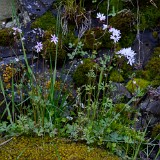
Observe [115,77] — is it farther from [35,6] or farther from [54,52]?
[35,6]

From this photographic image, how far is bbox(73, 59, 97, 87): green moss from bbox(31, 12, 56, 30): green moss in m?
0.71

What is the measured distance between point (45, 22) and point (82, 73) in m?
0.90

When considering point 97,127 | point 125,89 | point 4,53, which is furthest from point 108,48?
point 97,127

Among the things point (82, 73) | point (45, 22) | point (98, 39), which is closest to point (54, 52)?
point (82, 73)

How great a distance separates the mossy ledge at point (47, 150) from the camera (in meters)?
3.01

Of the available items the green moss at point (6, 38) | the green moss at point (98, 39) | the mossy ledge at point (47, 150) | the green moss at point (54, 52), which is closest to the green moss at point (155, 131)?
the mossy ledge at point (47, 150)

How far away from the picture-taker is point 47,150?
3059mm

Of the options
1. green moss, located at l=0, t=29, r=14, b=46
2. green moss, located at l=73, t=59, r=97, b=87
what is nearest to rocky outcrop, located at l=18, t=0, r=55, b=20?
green moss, located at l=0, t=29, r=14, b=46

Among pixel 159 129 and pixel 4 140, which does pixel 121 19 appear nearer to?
pixel 159 129

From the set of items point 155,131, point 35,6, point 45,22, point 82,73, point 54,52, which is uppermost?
point 35,6

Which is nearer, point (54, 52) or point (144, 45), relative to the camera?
point (54, 52)

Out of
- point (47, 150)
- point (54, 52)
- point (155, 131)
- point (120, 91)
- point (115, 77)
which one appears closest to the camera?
point (47, 150)

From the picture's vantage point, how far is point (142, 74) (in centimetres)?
419

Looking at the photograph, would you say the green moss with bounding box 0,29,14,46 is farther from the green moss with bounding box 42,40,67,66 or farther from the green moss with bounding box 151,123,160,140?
the green moss with bounding box 151,123,160,140
